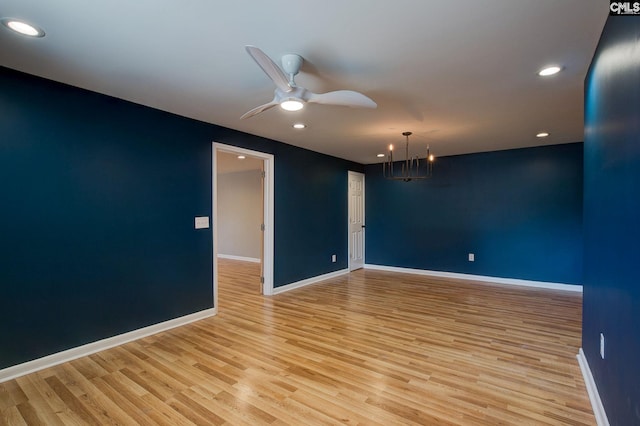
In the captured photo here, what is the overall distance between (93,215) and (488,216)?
5.92 metres

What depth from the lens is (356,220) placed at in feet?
22.4

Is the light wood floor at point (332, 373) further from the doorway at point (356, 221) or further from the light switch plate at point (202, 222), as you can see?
the doorway at point (356, 221)

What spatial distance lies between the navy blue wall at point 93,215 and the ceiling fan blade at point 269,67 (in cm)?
194

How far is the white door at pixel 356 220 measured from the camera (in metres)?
6.66

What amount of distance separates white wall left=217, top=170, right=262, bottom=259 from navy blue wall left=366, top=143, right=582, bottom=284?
113 inches

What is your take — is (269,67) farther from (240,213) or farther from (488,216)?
(240,213)

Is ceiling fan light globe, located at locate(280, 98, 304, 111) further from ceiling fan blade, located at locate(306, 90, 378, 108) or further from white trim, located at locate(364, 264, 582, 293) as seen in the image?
white trim, located at locate(364, 264, 582, 293)

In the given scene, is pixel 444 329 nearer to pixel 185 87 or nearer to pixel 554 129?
pixel 554 129

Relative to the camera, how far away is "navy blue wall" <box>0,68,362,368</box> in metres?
2.47

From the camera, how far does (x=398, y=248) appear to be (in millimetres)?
6672

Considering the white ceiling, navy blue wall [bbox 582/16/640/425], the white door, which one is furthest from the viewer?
the white door

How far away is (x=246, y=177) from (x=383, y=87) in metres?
5.91

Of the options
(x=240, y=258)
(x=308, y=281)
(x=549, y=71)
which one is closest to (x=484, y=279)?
(x=308, y=281)

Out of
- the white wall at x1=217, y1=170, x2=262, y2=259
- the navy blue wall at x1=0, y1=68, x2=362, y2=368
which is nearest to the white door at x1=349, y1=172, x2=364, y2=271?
the white wall at x1=217, y1=170, x2=262, y2=259
